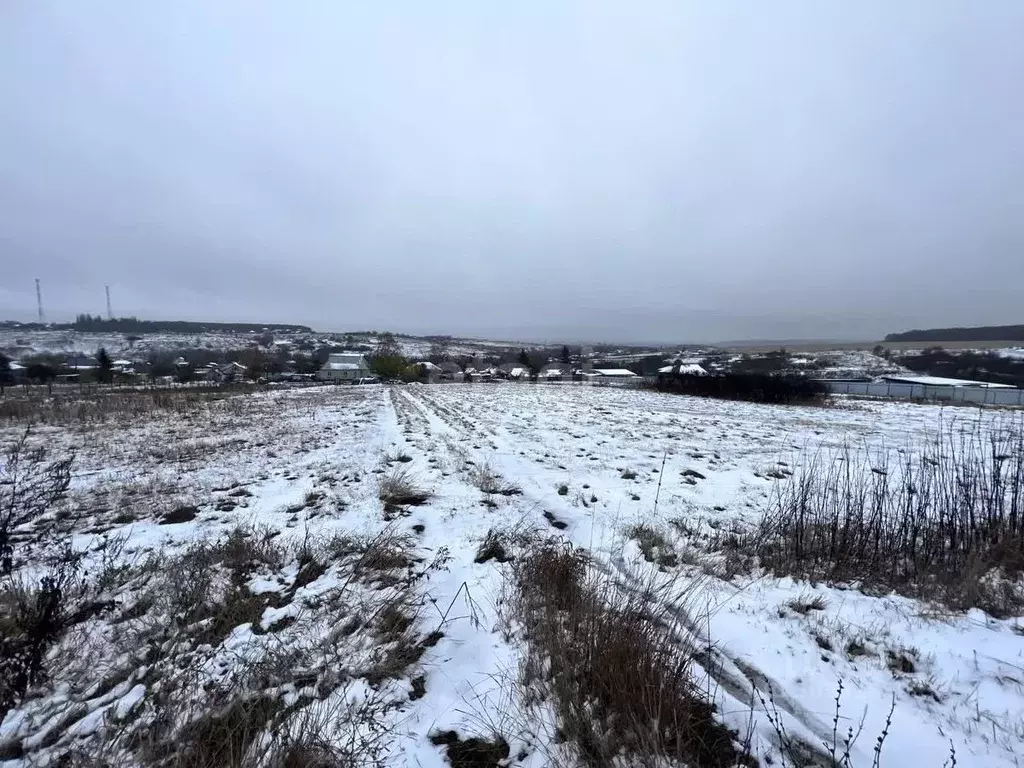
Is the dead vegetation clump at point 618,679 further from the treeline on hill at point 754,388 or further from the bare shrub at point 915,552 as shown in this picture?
the treeline on hill at point 754,388

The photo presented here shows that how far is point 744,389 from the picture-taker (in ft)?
118

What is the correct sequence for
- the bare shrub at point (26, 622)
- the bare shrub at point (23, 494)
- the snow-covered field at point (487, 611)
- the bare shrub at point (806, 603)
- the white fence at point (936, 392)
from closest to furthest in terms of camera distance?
1. the snow-covered field at point (487, 611)
2. the bare shrub at point (26, 622)
3. the bare shrub at point (23, 494)
4. the bare shrub at point (806, 603)
5. the white fence at point (936, 392)

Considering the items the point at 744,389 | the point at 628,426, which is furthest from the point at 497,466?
the point at 744,389

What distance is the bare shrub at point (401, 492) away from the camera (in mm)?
7198

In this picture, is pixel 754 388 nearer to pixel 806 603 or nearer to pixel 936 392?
pixel 936 392

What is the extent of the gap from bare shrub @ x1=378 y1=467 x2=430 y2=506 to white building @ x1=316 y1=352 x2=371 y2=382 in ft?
231

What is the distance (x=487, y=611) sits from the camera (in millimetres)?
3838

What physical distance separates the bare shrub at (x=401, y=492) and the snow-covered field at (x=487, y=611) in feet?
0.58

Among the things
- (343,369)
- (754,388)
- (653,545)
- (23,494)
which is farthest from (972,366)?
(343,369)

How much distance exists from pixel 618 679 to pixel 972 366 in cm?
8545

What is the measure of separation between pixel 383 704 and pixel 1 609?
3.89m

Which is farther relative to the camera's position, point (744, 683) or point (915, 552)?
point (915, 552)

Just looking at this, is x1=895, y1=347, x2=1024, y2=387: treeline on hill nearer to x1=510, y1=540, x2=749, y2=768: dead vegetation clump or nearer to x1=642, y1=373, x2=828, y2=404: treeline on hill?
x1=642, y1=373, x2=828, y2=404: treeline on hill

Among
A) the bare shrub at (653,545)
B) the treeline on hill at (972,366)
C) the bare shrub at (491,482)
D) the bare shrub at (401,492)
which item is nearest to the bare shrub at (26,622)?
the bare shrub at (401,492)
